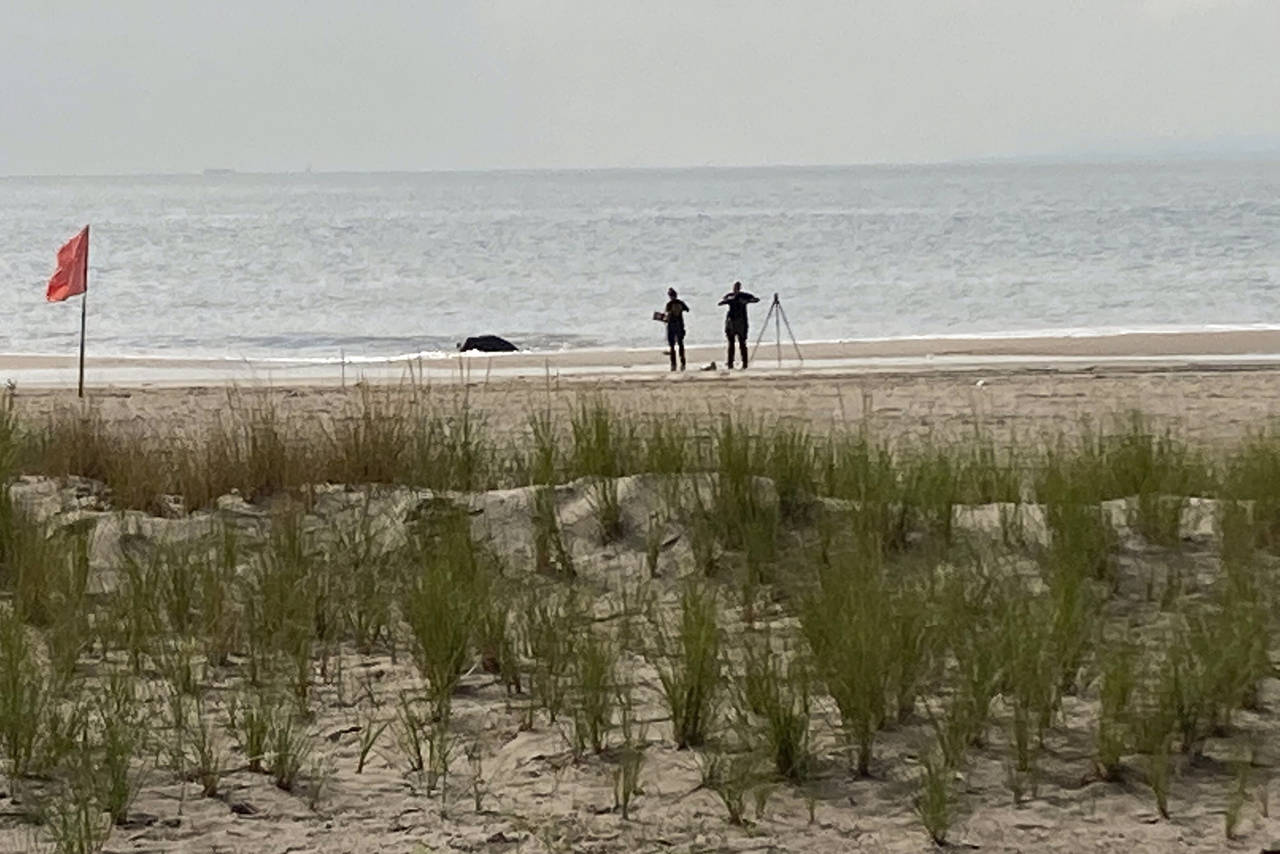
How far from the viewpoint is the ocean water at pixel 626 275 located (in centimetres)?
4119

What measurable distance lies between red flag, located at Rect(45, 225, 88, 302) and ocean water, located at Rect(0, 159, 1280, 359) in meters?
16.1

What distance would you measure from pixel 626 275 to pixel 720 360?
32364mm

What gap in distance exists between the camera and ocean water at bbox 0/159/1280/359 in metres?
41.2

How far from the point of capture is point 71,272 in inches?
748

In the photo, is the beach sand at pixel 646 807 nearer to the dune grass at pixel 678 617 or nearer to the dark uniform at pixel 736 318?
the dune grass at pixel 678 617

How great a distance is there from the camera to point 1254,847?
5012 mm

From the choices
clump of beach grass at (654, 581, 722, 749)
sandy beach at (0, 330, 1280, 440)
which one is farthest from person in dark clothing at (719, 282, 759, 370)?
clump of beach grass at (654, 581, 722, 749)

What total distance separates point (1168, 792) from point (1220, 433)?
35.5ft

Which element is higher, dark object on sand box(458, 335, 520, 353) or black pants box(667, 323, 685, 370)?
dark object on sand box(458, 335, 520, 353)

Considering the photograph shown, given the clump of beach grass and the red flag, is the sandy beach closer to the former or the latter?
the red flag

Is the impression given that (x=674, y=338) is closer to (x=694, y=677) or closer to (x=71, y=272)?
(x=71, y=272)

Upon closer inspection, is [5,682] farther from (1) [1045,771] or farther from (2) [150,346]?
(2) [150,346]

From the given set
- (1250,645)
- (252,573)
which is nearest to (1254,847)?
(1250,645)

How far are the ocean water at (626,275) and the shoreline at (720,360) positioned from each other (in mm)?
3060
